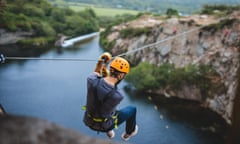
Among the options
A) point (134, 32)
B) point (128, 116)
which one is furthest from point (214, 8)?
point (128, 116)

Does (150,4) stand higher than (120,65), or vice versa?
(120,65)

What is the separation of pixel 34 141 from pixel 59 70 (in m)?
18.1

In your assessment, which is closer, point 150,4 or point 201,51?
point 201,51

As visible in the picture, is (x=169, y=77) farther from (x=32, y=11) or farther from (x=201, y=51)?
(x=32, y=11)

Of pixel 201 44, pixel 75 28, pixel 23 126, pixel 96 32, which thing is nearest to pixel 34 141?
pixel 23 126

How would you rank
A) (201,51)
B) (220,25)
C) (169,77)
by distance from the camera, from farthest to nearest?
(201,51) < (169,77) < (220,25)

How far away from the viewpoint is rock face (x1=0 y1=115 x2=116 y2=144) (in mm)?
978

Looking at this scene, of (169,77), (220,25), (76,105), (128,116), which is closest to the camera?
(128,116)

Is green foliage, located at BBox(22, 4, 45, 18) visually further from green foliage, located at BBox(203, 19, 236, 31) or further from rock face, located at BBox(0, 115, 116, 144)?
rock face, located at BBox(0, 115, 116, 144)

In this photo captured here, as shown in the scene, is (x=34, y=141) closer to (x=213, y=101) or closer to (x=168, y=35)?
(x=213, y=101)

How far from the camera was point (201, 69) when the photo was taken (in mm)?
17891

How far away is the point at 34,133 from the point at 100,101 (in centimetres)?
146

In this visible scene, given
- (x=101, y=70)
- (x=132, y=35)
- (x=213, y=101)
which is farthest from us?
(x=132, y=35)

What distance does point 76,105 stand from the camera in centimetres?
1456
